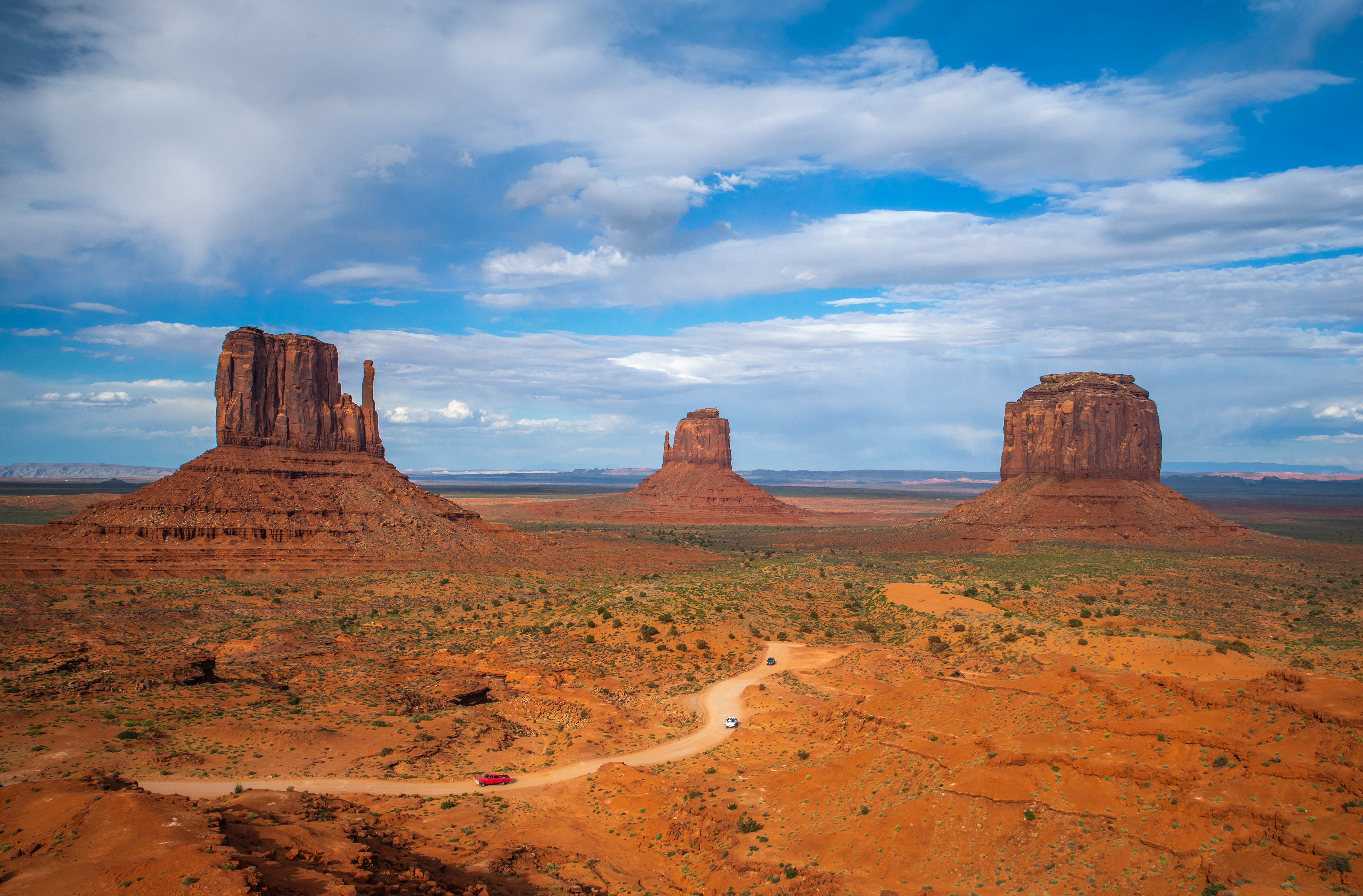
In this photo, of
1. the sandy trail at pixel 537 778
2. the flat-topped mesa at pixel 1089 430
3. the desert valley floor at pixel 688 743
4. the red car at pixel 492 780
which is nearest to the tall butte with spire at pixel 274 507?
the desert valley floor at pixel 688 743

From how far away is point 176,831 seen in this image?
16.3 m

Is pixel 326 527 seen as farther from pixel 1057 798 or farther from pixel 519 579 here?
pixel 1057 798

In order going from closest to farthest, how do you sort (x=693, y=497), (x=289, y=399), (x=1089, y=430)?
(x=289, y=399) → (x=1089, y=430) → (x=693, y=497)

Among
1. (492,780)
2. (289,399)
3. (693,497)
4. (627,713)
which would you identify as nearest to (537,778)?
(492,780)

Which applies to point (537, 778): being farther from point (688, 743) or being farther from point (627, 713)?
point (627, 713)

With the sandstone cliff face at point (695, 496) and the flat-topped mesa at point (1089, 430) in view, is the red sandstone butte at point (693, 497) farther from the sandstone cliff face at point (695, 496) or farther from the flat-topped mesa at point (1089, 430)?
the flat-topped mesa at point (1089, 430)

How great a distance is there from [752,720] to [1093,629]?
853 inches

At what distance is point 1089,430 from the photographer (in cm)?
10731

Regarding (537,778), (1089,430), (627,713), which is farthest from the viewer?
(1089,430)

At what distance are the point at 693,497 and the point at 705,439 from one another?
53.8ft

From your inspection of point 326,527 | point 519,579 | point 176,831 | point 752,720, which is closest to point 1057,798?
point 752,720

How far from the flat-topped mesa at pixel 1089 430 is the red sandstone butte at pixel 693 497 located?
195 feet

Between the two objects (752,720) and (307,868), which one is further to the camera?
(752,720)

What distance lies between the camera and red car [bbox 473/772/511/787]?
87.6 feet
